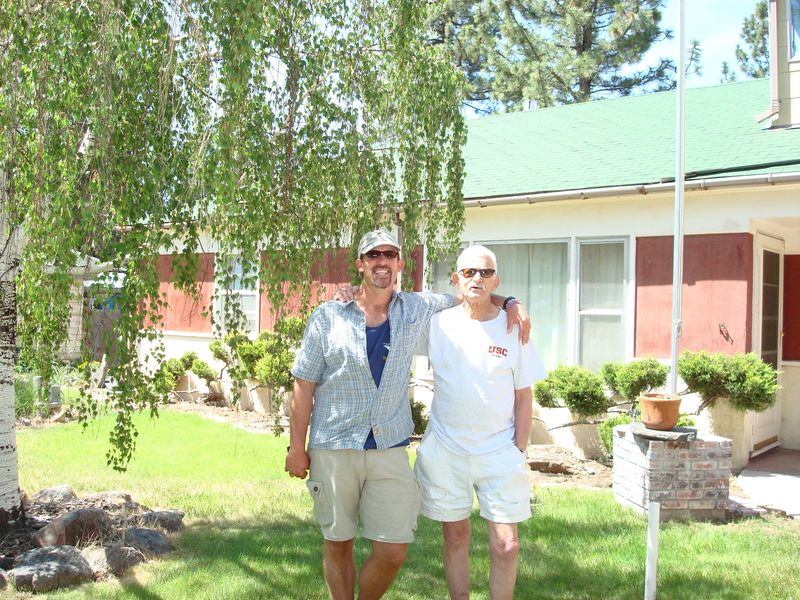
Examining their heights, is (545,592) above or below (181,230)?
below

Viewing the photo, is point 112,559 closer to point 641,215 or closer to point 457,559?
point 457,559

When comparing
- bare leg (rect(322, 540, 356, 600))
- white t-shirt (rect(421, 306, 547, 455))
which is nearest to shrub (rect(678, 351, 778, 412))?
white t-shirt (rect(421, 306, 547, 455))

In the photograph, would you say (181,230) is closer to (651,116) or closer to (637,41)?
(651,116)

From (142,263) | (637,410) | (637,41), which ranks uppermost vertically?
(637,41)

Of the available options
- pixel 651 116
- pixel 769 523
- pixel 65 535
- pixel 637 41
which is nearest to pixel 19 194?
pixel 65 535

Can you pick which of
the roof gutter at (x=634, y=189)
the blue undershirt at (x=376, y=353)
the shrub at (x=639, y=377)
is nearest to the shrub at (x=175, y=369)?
the roof gutter at (x=634, y=189)

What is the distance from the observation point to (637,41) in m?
20.5

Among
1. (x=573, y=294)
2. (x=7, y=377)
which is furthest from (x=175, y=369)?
(x=7, y=377)

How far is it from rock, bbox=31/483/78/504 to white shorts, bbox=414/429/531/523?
3.88 meters

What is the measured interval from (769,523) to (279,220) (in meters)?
4.14

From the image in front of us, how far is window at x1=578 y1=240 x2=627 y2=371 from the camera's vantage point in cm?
850

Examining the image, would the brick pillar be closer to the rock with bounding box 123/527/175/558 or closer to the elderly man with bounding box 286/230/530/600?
the elderly man with bounding box 286/230/530/600

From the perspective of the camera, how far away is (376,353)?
3541mm

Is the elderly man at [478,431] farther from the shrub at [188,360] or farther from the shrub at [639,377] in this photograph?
the shrub at [188,360]
